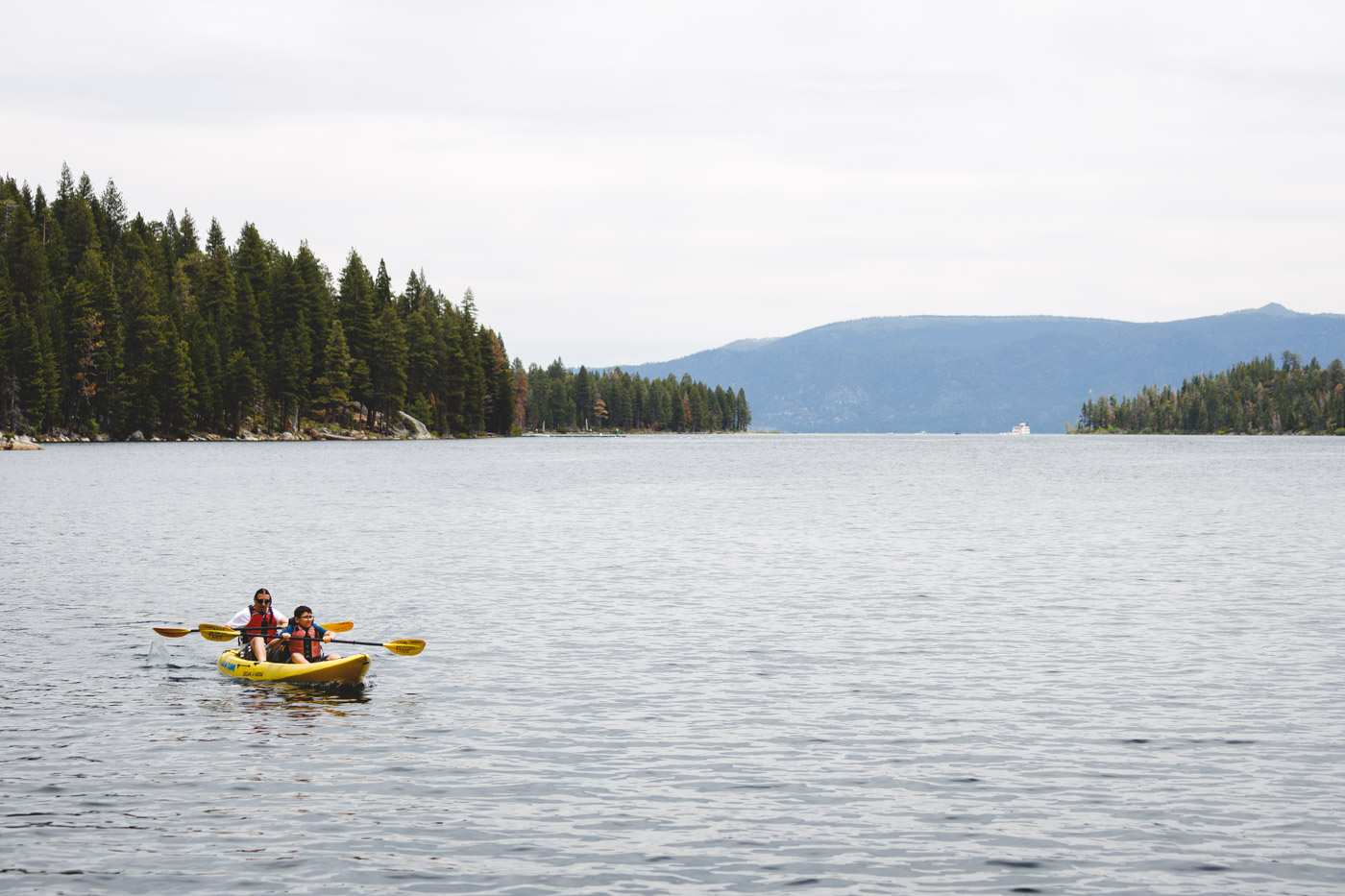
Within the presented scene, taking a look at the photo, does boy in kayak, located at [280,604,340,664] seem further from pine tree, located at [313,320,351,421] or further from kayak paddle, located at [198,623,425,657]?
pine tree, located at [313,320,351,421]

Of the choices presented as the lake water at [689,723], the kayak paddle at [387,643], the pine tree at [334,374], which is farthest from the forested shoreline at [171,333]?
the kayak paddle at [387,643]

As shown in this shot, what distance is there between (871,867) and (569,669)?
37.3ft

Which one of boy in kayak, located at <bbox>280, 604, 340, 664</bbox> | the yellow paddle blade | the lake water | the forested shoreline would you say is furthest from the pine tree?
boy in kayak, located at <bbox>280, 604, 340, 664</bbox>

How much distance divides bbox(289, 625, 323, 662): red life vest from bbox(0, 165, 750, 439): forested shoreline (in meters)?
120

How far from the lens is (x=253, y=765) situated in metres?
17.1

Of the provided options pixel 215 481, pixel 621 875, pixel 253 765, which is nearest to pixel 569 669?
pixel 253 765

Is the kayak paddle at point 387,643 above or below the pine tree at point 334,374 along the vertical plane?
below

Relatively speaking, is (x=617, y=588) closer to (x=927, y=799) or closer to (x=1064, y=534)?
(x=927, y=799)

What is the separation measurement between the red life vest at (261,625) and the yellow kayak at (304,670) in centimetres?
51

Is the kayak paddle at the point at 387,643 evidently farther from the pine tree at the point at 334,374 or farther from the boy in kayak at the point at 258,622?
the pine tree at the point at 334,374

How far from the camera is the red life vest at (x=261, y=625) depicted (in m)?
23.7

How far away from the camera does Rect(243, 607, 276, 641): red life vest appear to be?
23.7 m

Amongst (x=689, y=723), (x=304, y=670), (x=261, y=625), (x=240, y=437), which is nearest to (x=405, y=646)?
(x=304, y=670)

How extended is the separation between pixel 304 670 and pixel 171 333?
138144 millimetres
